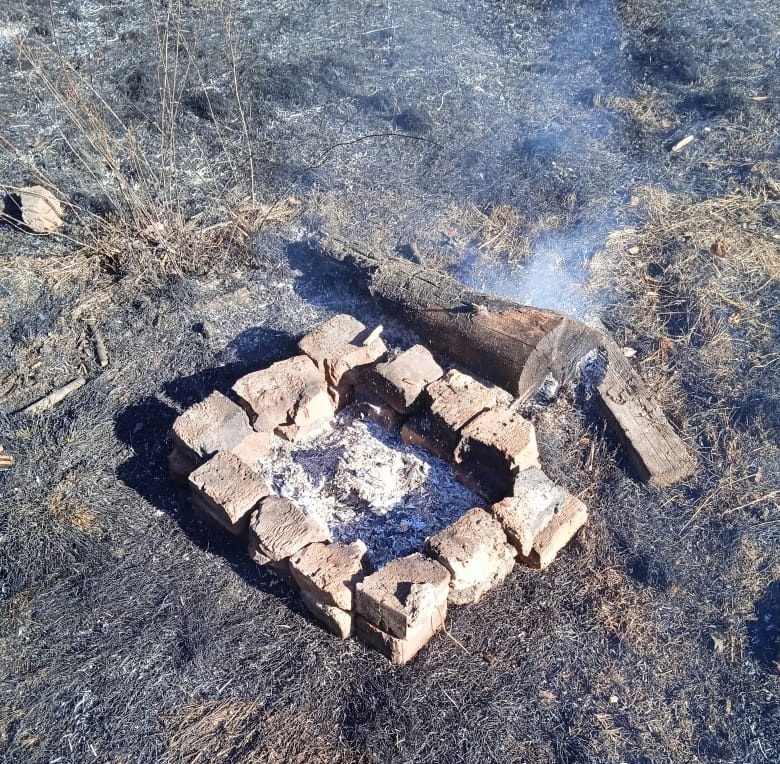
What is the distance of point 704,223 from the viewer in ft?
18.7

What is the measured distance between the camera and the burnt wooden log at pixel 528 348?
4105 mm

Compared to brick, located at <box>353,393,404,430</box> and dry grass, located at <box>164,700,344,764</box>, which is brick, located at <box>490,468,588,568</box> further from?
dry grass, located at <box>164,700,344,764</box>

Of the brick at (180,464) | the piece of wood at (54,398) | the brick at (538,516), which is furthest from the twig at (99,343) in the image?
the brick at (538,516)

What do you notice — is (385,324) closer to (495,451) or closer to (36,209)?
(495,451)

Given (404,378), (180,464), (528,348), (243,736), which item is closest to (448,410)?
(404,378)

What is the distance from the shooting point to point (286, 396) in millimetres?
4176

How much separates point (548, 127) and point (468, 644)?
17.5 ft

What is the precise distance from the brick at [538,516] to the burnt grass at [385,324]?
0.16m

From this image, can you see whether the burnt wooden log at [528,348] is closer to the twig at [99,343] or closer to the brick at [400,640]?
the brick at [400,640]

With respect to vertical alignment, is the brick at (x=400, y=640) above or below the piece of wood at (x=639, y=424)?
below

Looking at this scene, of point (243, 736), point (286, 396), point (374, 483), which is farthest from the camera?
point (286, 396)

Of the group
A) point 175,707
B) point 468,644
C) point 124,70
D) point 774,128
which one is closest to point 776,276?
point 774,128

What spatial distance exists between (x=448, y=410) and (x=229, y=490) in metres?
1.37

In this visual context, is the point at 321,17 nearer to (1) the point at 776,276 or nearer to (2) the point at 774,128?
(2) the point at 774,128
